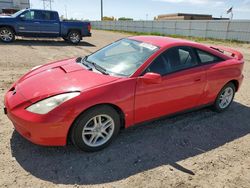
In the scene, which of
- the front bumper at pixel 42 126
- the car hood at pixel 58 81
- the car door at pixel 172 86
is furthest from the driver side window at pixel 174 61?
the front bumper at pixel 42 126

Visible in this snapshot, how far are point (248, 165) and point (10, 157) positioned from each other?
121 inches

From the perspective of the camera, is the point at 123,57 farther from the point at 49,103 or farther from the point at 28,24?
the point at 28,24

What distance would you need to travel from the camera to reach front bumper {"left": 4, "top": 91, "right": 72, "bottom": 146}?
9.30 ft

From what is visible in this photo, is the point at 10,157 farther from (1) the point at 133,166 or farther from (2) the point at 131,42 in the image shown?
(2) the point at 131,42

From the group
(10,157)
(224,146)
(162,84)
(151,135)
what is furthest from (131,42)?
(10,157)

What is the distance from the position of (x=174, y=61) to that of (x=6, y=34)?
461 inches

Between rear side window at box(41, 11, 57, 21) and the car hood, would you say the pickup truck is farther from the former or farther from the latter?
the car hood

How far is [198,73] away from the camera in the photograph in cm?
405

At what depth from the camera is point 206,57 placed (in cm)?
432

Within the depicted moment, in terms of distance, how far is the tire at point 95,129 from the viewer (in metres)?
3.03

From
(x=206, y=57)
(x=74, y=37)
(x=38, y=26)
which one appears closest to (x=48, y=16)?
(x=38, y=26)

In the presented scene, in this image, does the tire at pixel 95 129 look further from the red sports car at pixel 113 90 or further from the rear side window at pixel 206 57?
the rear side window at pixel 206 57

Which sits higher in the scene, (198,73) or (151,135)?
(198,73)

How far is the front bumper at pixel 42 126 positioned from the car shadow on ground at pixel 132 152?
0.31m
